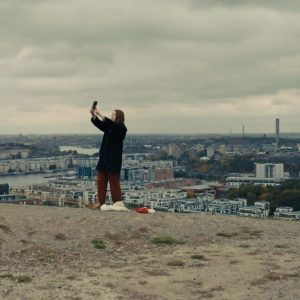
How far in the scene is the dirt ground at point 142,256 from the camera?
261 inches

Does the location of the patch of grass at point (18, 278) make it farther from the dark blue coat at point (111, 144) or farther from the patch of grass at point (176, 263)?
the dark blue coat at point (111, 144)

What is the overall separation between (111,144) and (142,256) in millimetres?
3353

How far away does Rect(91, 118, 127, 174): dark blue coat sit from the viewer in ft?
36.6

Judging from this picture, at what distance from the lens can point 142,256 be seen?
27.4 feet

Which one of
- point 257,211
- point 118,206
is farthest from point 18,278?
point 257,211

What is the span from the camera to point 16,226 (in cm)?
934

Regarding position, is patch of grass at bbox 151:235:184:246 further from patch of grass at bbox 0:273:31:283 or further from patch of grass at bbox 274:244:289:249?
patch of grass at bbox 0:273:31:283

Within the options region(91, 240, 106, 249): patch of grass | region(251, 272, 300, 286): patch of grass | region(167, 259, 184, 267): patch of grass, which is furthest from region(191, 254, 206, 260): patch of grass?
region(91, 240, 106, 249): patch of grass

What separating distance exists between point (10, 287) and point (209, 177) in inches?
2642

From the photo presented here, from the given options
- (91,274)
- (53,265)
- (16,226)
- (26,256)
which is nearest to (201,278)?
(91,274)

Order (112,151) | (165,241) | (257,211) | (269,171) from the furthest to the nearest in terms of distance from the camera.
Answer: (269,171) < (257,211) < (112,151) < (165,241)

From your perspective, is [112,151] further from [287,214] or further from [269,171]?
[269,171]

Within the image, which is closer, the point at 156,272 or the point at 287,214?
the point at 156,272

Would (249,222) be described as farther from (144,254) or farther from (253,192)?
(253,192)
